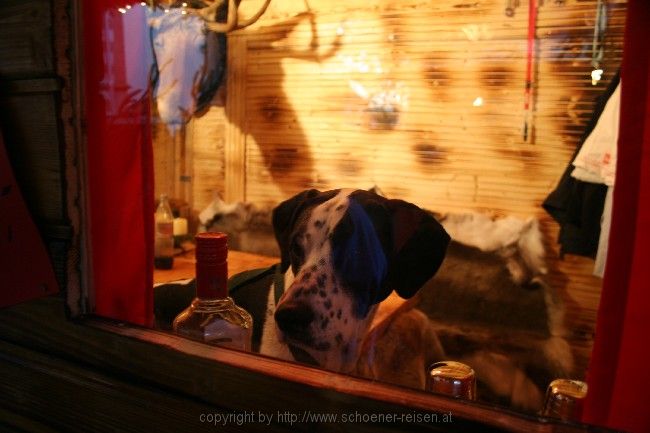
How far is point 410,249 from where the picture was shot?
102cm

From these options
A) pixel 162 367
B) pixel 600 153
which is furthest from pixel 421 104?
pixel 162 367

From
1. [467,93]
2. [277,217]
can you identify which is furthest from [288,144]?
[467,93]

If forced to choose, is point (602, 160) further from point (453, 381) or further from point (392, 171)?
point (453, 381)

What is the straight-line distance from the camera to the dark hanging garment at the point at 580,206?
2383 mm

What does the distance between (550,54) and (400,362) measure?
74.2 inches

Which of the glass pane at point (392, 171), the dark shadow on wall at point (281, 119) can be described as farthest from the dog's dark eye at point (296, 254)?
the dark shadow on wall at point (281, 119)

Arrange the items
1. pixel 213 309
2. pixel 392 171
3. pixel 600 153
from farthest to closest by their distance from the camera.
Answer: pixel 600 153, pixel 392 171, pixel 213 309

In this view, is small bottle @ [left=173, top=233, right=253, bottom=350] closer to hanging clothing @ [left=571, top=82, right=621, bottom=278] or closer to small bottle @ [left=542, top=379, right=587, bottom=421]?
small bottle @ [left=542, top=379, right=587, bottom=421]

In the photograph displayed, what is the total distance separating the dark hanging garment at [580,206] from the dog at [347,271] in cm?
159

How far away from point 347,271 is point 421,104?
5.08 ft

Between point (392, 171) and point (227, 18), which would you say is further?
point (227, 18)

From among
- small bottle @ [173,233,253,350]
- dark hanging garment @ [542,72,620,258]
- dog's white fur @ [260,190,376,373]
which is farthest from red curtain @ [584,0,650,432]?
dark hanging garment @ [542,72,620,258]

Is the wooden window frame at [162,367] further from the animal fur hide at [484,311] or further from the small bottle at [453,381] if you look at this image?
the animal fur hide at [484,311]

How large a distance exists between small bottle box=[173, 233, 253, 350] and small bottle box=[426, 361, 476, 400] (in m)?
0.36
